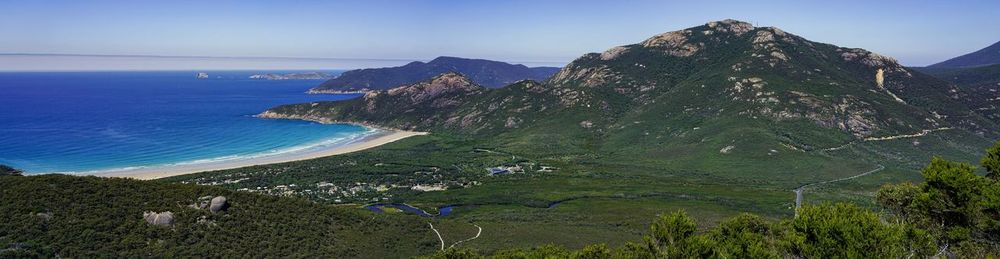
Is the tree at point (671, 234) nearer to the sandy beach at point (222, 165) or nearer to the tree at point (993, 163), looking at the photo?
the tree at point (993, 163)

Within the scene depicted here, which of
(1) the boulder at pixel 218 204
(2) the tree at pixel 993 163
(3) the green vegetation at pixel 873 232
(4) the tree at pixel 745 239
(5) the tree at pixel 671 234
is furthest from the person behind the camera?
(1) the boulder at pixel 218 204

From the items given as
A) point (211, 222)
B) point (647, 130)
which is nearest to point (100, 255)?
point (211, 222)

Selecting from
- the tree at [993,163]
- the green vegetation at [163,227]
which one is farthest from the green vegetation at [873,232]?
the green vegetation at [163,227]

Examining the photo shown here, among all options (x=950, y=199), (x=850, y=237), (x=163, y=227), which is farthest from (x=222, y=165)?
(x=950, y=199)

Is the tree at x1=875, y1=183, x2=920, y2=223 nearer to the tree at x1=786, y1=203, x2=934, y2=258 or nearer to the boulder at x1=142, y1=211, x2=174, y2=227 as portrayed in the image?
the tree at x1=786, y1=203, x2=934, y2=258

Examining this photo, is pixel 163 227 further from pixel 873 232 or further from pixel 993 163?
pixel 993 163

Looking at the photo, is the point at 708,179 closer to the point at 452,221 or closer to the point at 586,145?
the point at 586,145
